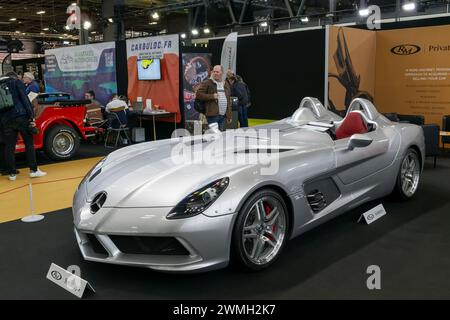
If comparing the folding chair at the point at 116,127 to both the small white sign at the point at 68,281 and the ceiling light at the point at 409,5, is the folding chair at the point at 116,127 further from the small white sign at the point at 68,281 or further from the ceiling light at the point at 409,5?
the ceiling light at the point at 409,5

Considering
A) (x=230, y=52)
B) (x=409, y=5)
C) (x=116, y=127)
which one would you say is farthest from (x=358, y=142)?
(x=409, y=5)

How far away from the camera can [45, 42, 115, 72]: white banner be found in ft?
35.2

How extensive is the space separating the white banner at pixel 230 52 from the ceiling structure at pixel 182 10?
5.84 metres

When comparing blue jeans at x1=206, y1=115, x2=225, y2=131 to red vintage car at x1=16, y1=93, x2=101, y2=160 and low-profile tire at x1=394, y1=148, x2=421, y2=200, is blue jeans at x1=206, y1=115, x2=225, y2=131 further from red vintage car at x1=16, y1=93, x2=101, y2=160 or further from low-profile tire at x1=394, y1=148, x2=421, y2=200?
low-profile tire at x1=394, y1=148, x2=421, y2=200

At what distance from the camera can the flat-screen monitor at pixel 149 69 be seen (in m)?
9.19

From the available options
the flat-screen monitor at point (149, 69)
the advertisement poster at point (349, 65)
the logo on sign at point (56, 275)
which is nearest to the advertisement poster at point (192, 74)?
the flat-screen monitor at point (149, 69)

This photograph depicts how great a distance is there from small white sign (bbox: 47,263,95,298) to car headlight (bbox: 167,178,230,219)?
685 millimetres

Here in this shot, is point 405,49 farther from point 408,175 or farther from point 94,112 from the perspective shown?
point 94,112

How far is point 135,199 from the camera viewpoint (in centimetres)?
277

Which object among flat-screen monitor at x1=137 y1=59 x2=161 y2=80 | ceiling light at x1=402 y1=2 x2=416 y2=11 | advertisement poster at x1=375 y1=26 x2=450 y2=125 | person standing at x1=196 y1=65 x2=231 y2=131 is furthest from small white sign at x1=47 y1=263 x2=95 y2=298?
ceiling light at x1=402 y1=2 x2=416 y2=11

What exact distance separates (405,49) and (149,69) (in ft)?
16.8
